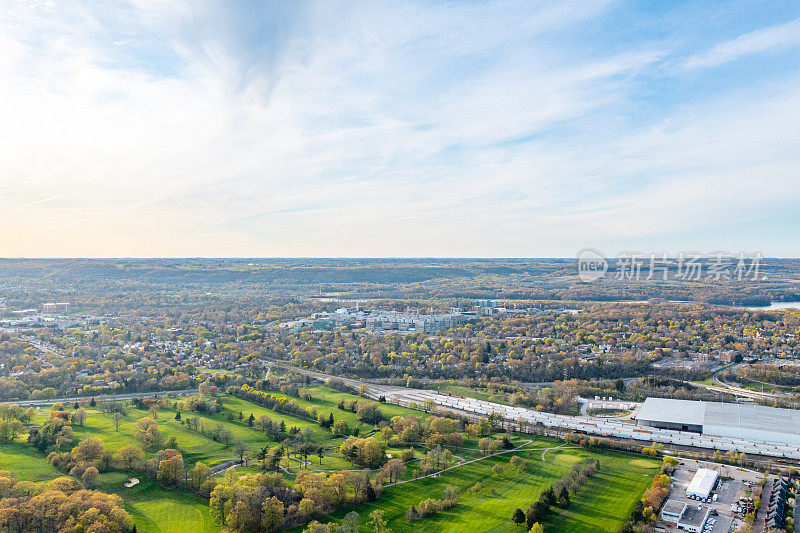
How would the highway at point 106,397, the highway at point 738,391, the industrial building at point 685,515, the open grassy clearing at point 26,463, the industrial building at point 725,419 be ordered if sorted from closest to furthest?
the industrial building at point 685,515 → the open grassy clearing at point 26,463 → the industrial building at point 725,419 → the highway at point 106,397 → the highway at point 738,391

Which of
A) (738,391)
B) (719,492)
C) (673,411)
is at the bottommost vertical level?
(719,492)

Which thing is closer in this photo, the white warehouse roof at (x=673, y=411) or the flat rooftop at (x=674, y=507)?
the flat rooftop at (x=674, y=507)

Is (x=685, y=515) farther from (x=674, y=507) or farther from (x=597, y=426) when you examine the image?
(x=597, y=426)

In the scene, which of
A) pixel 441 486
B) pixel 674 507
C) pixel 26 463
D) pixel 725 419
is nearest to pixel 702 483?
pixel 674 507

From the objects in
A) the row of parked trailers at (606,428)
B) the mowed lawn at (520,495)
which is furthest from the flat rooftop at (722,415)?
the mowed lawn at (520,495)

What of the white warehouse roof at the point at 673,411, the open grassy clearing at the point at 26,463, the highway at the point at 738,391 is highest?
the white warehouse roof at the point at 673,411

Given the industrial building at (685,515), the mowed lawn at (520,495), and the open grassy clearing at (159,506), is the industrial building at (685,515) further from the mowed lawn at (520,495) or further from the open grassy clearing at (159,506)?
the open grassy clearing at (159,506)

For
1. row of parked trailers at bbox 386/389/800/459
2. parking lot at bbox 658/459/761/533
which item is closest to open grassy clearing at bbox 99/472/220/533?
row of parked trailers at bbox 386/389/800/459
